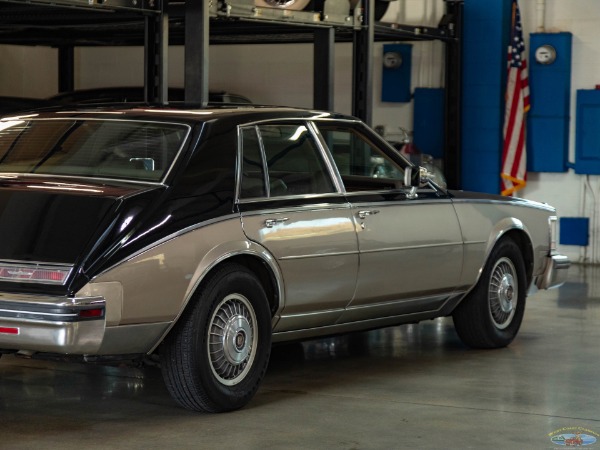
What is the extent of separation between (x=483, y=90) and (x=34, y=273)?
1057 cm

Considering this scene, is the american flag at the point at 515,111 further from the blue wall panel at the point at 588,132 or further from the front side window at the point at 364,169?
the front side window at the point at 364,169

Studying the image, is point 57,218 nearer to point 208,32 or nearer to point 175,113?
point 175,113

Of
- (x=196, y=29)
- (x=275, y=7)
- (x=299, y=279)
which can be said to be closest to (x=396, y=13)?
(x=275, y=7)

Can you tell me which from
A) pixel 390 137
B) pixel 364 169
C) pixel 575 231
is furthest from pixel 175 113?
pixel 390 137

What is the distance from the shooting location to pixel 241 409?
20.2ft

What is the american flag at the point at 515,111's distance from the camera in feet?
48.8

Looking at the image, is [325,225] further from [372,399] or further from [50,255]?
[50,255]

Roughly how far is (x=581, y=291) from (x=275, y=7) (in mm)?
4041

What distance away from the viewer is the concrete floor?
5559mm

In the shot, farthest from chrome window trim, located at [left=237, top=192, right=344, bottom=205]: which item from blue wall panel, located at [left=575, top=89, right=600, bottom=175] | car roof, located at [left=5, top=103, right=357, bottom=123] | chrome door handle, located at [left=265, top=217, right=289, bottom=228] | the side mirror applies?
blue wall panel, located at [left=575, top=89, right=600, bottom=175]

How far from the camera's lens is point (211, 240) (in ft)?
19.4

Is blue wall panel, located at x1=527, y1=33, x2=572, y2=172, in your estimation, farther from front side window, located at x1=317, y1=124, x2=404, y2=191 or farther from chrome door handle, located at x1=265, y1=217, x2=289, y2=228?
chrome door handle, located at x1=265, y1=217, x2=289, y2=228

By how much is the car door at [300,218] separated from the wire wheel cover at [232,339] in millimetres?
312

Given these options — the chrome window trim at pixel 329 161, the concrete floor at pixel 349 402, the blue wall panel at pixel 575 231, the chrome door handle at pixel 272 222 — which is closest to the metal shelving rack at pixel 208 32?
the blue wall panel at pixel 575 231
